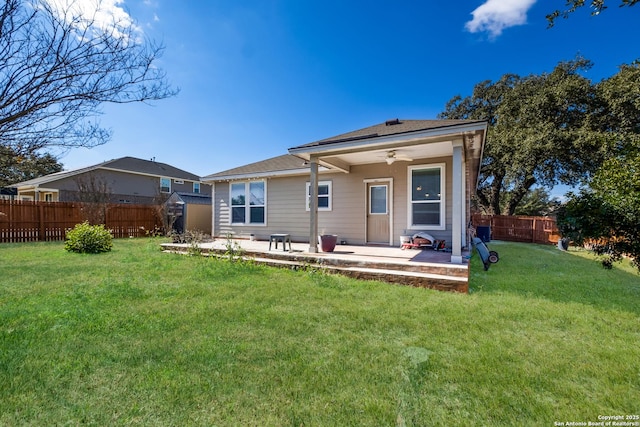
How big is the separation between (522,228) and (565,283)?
12134mm

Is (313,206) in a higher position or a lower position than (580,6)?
lower

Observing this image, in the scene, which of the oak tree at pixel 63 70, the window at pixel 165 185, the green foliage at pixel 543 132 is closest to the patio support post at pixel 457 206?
the oak tree at pixel 63 70

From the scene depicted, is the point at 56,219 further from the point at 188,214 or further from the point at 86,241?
the point at 86,241

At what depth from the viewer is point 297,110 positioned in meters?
13.6

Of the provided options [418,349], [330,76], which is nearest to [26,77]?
[418,349]

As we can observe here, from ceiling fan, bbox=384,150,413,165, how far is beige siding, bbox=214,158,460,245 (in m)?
0.38

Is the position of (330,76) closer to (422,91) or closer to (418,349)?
(422,91)

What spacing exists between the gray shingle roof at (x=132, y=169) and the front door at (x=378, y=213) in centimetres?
1933

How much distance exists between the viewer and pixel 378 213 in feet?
28.3

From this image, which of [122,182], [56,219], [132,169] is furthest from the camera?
[132,169]

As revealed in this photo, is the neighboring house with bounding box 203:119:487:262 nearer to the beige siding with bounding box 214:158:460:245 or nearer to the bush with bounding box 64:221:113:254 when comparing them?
the beige siding with bounding box 214:158:460:245

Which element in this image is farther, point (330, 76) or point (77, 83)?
point (330, 76)

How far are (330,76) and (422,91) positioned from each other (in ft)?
14.7

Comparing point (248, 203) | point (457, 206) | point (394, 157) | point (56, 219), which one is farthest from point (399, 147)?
point (56, 219)
